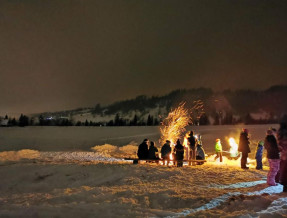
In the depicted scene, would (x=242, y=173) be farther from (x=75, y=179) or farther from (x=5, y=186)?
(x=5, y=186)

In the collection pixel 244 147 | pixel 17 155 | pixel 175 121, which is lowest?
pixel 17 155

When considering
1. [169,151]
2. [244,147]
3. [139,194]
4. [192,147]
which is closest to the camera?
[139,194]

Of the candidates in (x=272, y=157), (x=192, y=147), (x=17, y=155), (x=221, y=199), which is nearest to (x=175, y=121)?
(x=192, y=147)

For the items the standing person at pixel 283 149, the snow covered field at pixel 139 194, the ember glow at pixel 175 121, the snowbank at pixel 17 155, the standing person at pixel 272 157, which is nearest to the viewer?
the snow covered field at pixel 139 194

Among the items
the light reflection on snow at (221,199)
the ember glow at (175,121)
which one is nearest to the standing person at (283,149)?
the light reflection on snow at (221,199)

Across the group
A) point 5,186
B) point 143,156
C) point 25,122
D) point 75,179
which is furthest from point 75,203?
point 25,122

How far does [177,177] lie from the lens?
11906mm

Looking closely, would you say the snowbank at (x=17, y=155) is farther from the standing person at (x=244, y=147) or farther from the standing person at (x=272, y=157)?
the standing person at (x=272, y=157)

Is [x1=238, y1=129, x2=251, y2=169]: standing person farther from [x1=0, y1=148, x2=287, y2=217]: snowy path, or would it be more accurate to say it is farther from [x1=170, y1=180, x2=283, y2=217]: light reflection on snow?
[x1=170, y1=180, x2=283, y2=217]: light reflection on snow

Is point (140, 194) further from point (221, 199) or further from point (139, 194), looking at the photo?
point (221, 199)

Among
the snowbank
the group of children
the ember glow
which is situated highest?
the ember glow

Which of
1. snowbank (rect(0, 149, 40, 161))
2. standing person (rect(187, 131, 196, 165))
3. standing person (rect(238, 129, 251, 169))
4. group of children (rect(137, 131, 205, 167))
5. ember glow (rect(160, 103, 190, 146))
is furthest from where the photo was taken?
ember glow (rect(160, 103, 190, 146))

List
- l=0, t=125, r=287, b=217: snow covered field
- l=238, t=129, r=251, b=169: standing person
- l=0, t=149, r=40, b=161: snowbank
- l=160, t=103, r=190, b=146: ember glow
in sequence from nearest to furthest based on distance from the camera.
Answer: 1. l=0, t=125, r=287, b=217: snow covered field
2. l=238, t=129, r=251, b=169: standing person
3. l=0, t=149, r=40, b=161: snowbank
4. l=160, t=103, r=190, b=146: ember glow

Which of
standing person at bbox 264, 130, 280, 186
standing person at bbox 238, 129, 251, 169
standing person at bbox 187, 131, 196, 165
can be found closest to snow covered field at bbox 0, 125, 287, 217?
standing person at bbox 264, 130, 280, 186
